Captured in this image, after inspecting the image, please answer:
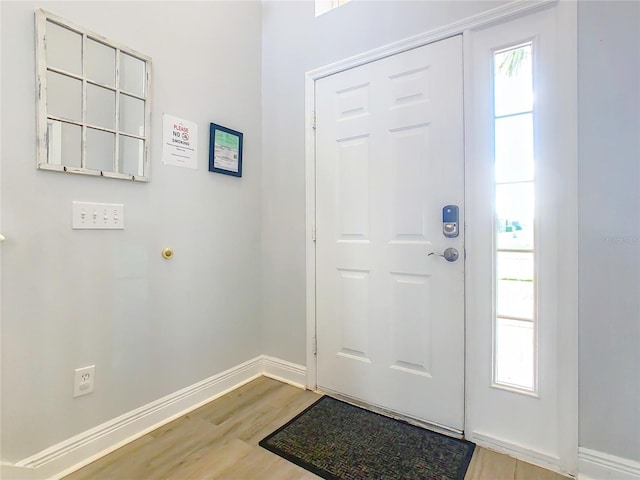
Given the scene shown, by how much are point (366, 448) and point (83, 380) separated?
1333 millimetres

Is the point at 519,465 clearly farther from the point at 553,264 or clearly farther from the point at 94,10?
the point at 94,10

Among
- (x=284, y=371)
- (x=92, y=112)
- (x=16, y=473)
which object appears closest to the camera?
(x=16, y=473)

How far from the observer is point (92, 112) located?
142cm

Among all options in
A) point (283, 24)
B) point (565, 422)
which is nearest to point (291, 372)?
point (565, 422)

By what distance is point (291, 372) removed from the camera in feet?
7.15

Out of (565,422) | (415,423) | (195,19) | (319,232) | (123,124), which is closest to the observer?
(565,422)

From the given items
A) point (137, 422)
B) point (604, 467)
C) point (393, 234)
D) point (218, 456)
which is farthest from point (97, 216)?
point (604, 467)

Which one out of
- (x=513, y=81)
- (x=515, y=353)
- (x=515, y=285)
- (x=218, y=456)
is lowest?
(x=218, y=456)

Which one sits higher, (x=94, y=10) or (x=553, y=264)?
(x=94, y=10)

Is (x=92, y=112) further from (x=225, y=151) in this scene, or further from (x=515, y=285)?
(x=515, y=285)

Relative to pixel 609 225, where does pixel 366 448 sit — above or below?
below

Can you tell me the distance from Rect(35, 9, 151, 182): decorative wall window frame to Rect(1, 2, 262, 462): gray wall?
0.04m

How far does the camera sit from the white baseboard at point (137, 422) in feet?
4.23

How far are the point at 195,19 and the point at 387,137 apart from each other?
4.32 ft
